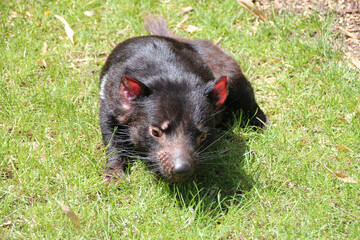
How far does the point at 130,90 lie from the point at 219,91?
724mm

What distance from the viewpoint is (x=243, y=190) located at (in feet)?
12.3

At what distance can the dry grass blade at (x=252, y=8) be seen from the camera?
225 inches

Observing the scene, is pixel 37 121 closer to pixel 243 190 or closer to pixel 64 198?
pixel 64 198

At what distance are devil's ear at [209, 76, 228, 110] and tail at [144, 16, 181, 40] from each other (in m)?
1.62

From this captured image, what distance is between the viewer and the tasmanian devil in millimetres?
3516

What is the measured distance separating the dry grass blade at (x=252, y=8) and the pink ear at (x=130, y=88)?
269 centimetres

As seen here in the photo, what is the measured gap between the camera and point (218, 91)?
3.73m

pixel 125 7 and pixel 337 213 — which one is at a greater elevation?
pixel 125 7

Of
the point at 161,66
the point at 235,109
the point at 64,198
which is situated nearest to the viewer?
the point at 64,198

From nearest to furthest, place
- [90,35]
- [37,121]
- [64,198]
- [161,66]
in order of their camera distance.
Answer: [64,198], [161,66], [37,121], [90,35]

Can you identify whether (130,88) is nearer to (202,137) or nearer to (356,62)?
(202,137)

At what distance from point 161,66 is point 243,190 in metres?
1.24

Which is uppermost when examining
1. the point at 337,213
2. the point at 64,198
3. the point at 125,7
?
the point at 125,7

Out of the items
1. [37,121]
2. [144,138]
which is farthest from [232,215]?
[37,121]
